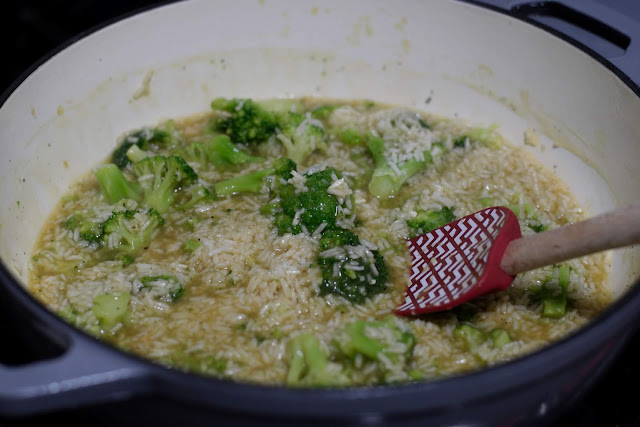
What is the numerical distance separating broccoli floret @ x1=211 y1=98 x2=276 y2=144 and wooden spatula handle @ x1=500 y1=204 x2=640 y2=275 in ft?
6.57

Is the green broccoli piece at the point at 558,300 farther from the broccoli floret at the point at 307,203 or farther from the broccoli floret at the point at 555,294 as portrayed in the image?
the broccoli floret at the point at 307,203

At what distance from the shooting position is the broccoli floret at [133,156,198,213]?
377 centimetres

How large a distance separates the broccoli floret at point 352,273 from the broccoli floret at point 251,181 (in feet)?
2.50

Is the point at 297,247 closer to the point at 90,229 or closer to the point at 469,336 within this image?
the point at 469,336

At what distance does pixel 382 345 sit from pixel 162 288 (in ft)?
3.80

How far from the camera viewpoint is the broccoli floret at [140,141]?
13.6 feet

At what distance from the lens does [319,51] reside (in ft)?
15.6

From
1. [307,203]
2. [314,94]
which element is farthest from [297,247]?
[314,94]

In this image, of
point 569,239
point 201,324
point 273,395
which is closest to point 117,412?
point 273,395

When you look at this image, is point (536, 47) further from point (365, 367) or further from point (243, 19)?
point (365, 367)

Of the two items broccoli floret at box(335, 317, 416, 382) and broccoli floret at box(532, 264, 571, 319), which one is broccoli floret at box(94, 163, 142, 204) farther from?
broccoli floret at box(532, 264, 571, 319)

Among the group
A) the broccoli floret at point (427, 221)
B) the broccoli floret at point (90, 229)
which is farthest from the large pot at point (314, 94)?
the broccoli floret at point (427, 221)

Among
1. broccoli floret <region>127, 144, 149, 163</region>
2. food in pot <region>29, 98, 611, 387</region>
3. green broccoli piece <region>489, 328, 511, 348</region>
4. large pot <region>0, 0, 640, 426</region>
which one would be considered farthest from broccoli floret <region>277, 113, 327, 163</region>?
green broccoli piece <region>489, 328, 511, 348</region>

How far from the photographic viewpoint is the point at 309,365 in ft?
9.01
